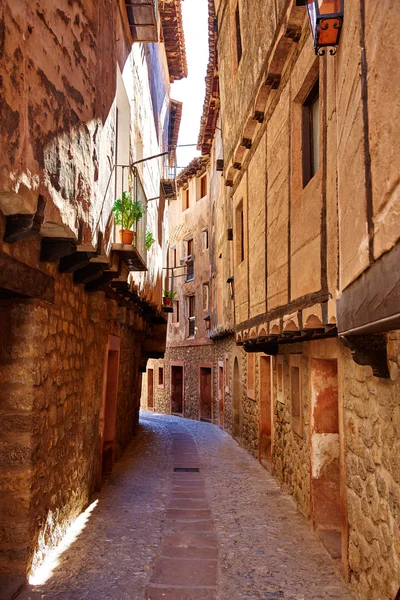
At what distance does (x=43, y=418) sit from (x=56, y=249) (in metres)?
1.51

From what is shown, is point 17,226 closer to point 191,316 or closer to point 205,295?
point 205,295

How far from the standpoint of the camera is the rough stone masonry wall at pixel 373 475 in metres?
3.16

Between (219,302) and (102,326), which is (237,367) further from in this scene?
(102,326)

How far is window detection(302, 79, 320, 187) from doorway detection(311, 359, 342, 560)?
82.0 inches

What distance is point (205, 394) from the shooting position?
72.0 feet

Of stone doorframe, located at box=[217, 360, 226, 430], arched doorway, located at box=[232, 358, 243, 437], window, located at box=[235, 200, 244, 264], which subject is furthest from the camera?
stone doorframe, located at box=[217, 360, 226, 430]

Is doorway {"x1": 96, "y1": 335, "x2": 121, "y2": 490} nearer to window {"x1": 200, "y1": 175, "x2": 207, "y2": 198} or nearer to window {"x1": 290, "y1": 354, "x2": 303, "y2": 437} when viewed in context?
window {"x1": 290, "y1": 354, "x2": 303, "y2": 437}

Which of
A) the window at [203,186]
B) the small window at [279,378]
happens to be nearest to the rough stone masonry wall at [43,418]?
the small window at [279,378]

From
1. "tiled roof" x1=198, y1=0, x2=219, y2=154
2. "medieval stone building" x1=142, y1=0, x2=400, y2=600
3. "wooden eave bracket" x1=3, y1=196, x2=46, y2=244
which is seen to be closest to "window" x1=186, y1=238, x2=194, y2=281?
"tiled roof" x1=198, y1=0, x2=219, y2=154

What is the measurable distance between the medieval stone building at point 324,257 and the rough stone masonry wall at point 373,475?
15 millimetres

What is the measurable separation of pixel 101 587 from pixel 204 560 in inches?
42.7

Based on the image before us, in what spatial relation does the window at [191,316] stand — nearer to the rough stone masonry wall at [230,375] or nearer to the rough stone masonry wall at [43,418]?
the rough stone masonry wall at [230,375]

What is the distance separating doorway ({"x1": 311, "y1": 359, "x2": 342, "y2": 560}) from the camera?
5.57 metres

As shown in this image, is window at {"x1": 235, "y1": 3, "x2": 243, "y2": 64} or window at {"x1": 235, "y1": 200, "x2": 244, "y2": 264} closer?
window at {"x1": 235, "y1": 3, "x2": 243, "y2": 64}
